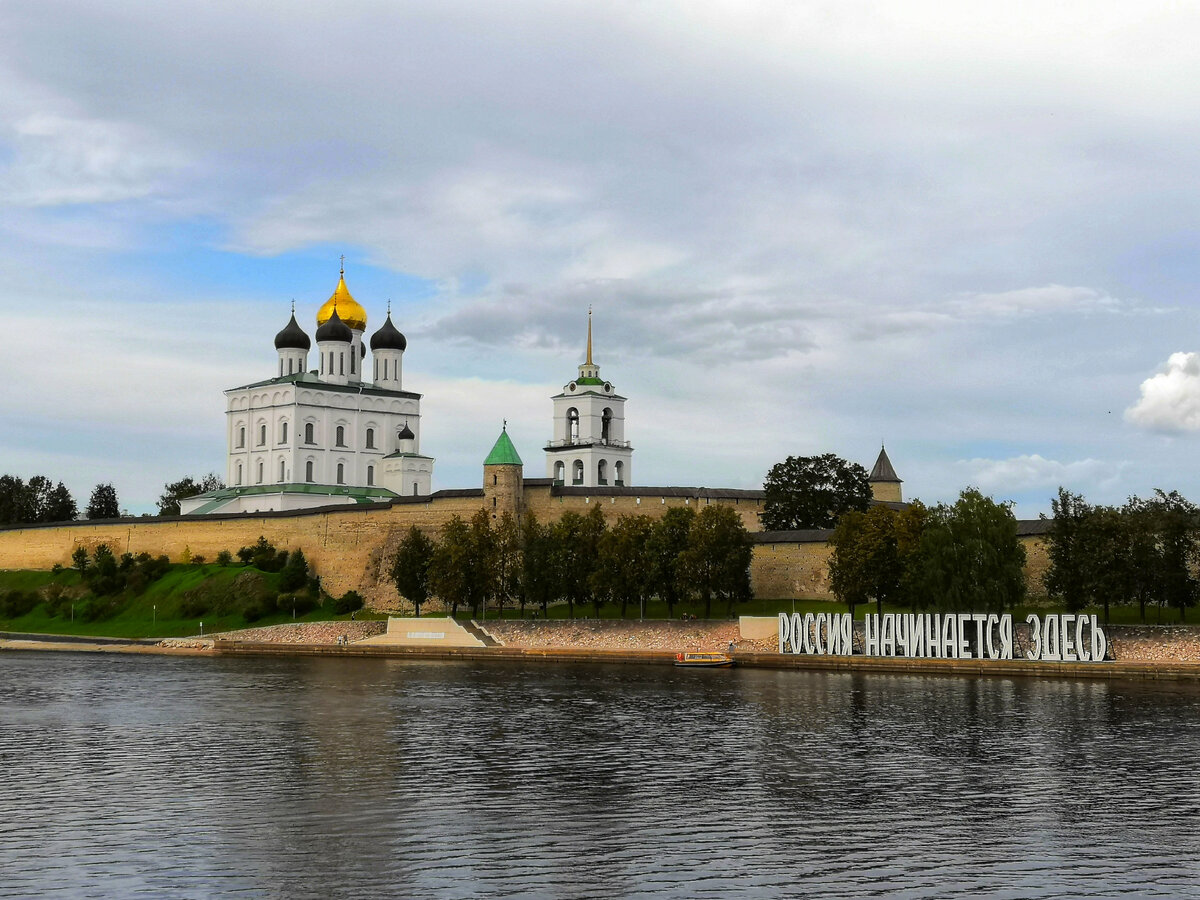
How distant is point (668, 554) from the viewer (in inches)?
2181

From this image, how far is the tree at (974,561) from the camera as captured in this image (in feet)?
152

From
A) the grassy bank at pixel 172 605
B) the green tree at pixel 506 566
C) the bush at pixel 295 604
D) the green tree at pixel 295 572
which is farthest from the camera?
the green tree at pixel 295 572

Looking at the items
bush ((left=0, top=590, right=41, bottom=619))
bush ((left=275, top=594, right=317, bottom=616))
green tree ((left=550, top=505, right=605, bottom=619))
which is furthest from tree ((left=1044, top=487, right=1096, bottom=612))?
bush ((left=0, top=590, right=41, bottom=619))

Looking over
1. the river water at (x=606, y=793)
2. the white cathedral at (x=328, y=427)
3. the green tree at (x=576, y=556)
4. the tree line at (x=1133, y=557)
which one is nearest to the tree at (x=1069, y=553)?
the tree line at (x=1133, y=557)

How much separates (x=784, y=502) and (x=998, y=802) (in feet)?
139

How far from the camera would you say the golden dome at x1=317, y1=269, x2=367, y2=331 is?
288ft

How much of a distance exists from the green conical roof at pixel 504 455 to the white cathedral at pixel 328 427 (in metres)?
17.0

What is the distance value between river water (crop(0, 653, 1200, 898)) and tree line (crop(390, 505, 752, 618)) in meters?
15.1

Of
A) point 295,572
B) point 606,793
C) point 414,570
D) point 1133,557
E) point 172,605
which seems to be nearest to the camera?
point 606,793

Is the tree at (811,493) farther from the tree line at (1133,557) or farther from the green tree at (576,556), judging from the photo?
the tree line at (1133,557)

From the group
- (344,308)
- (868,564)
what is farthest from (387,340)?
(868,564)

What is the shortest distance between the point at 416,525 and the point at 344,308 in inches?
1008

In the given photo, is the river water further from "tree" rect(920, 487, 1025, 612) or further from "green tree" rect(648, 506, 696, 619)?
"green tree" rect(648, 506, 696, 619)

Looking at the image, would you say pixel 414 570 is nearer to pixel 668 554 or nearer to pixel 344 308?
pixel 668 554
